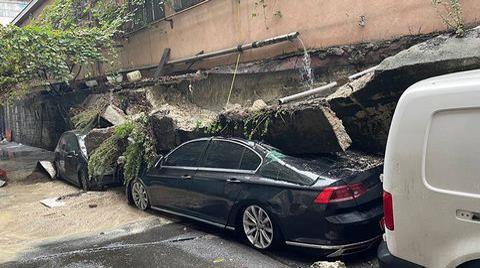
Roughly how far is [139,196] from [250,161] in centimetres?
308

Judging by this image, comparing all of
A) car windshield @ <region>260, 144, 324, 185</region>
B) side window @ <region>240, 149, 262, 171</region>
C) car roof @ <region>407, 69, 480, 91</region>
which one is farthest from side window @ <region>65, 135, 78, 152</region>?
car roof @ <region>407, 69, 480, 91</region>

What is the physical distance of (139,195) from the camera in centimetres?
782

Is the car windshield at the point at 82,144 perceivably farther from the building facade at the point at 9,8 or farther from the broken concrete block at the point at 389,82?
the building facade at the point at 9,8

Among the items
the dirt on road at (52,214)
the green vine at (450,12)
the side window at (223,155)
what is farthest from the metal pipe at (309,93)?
the dirt on road at (52,214)

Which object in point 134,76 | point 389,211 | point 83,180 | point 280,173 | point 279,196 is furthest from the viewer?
point 134,76

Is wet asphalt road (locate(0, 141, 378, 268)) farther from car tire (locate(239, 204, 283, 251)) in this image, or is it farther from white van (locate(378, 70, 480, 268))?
white van (locate(378, 70, 480, 268))

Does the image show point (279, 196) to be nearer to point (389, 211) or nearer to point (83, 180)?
point (389, 211)

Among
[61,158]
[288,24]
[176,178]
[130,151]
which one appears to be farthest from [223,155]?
[61,158]

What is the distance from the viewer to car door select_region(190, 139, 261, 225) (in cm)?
552

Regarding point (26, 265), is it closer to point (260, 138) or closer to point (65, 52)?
point (260, 138)

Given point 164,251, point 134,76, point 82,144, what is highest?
point 134,76

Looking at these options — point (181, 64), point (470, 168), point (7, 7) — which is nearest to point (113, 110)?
point (181, 64)

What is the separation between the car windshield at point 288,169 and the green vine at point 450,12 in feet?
9.06

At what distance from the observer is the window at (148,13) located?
13164mm
